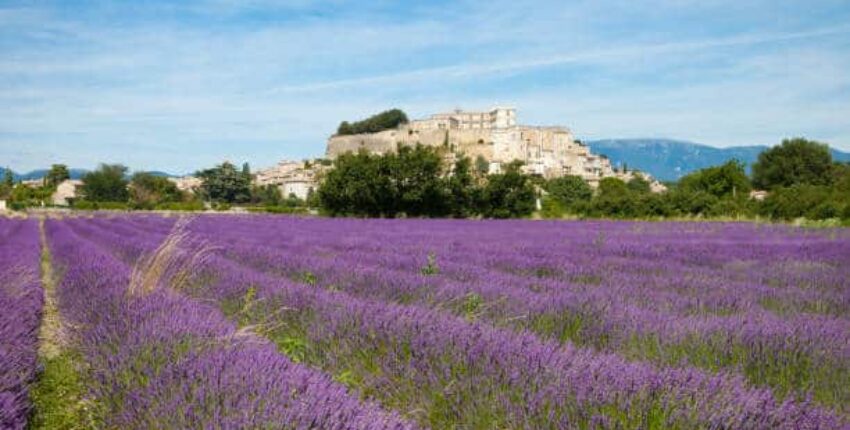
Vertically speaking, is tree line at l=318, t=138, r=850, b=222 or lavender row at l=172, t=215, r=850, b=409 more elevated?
tree line at l=318, t=138, r=850, b=222

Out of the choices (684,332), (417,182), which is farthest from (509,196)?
(684,332)

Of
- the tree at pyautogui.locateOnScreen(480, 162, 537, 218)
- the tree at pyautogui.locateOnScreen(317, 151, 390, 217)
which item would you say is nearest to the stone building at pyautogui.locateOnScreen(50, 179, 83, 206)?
the tree at pyautogui.locateOnScreen(317, 151, 390, 217)

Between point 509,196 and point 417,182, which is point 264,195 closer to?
point 417,182

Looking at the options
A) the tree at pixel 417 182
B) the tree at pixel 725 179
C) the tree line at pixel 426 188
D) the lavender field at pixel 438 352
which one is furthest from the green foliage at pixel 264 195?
the lavender field at pixel 438 352

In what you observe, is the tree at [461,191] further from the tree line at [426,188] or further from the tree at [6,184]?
the tree at [6,184]

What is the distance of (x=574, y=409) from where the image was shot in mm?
2338

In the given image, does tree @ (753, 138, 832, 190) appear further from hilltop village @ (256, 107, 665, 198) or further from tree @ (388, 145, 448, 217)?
tree @ (388, 145, 448, 217)

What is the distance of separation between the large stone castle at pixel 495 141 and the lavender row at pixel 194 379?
10748 cm

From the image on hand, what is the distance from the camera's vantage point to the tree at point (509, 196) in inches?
1361

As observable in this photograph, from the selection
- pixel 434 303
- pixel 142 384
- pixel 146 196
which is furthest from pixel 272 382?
pixel 146 196

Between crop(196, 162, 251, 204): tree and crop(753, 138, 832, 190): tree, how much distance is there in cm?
6754

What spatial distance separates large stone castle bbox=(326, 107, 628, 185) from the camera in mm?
121938

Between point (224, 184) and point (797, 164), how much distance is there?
234 ft

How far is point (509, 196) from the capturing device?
113 feet
